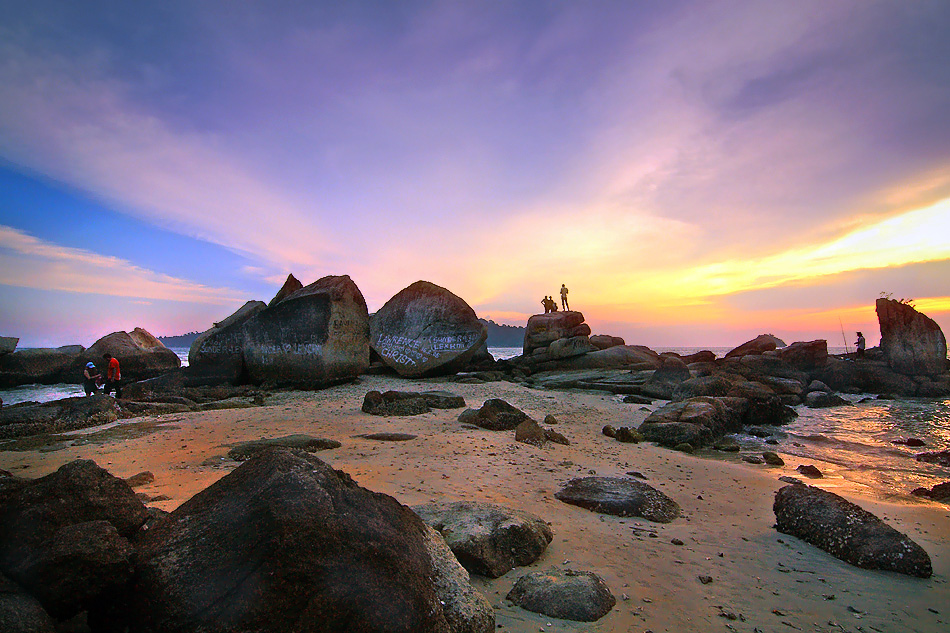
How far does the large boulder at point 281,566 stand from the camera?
1.88 m

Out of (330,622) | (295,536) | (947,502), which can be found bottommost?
(947,502)

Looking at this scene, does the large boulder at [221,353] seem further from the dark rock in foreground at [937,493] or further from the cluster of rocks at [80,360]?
the dark rock in foreground at [937,493]

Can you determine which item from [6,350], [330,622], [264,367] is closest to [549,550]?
[330,622]

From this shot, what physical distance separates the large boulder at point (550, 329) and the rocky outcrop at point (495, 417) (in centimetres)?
1675

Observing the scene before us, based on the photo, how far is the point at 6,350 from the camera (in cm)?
2141

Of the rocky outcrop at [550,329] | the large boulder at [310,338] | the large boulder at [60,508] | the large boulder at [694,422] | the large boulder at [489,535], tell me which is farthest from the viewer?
the rocky outcrop at [550,329]

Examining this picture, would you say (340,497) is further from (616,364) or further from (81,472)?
(616,364)

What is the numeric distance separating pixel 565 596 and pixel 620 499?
7.32 ft

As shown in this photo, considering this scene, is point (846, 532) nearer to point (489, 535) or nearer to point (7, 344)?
point (489, 535)

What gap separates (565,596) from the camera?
2.91 meters

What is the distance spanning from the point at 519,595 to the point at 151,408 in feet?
35.1

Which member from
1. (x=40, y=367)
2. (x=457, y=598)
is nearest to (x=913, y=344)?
(x=457, y=598)

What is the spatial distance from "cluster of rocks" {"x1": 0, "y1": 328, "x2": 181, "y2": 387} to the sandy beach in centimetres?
1353

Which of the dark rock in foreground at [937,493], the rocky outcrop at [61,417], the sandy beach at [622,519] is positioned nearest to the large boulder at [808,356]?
the sandy beach at [622,519]
